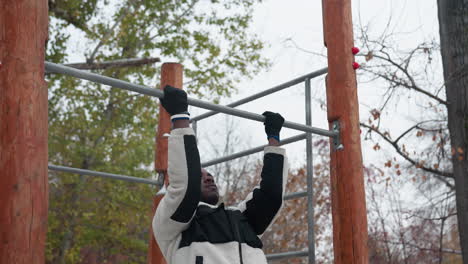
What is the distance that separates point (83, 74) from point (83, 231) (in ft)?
33.6

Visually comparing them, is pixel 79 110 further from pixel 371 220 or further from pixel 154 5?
pixel 371 220

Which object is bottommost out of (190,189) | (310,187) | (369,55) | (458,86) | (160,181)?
(190,189)

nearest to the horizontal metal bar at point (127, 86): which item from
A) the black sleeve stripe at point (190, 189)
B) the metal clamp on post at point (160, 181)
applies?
the black sleeve stripe at point (190, 189)

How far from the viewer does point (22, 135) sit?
2281 mm

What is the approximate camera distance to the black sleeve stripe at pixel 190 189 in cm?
251

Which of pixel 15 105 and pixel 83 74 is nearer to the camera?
pixel 15 105

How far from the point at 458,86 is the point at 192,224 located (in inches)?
160

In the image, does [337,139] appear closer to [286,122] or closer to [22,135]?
[286,122]

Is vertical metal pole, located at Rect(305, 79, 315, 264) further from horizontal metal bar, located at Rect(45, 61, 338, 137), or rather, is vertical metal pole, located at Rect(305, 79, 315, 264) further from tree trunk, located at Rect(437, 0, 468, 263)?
tree trunk, located at Rect(437, 0, 468, 263)

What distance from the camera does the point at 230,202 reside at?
47.9 ft

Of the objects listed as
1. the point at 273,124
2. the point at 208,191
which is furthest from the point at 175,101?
the point at 273,124

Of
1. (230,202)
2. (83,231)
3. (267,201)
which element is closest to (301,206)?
(230,202)

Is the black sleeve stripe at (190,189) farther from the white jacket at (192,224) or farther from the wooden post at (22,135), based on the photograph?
the wooden post at (22,135)

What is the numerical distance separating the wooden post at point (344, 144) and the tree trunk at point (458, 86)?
8.43 ft
